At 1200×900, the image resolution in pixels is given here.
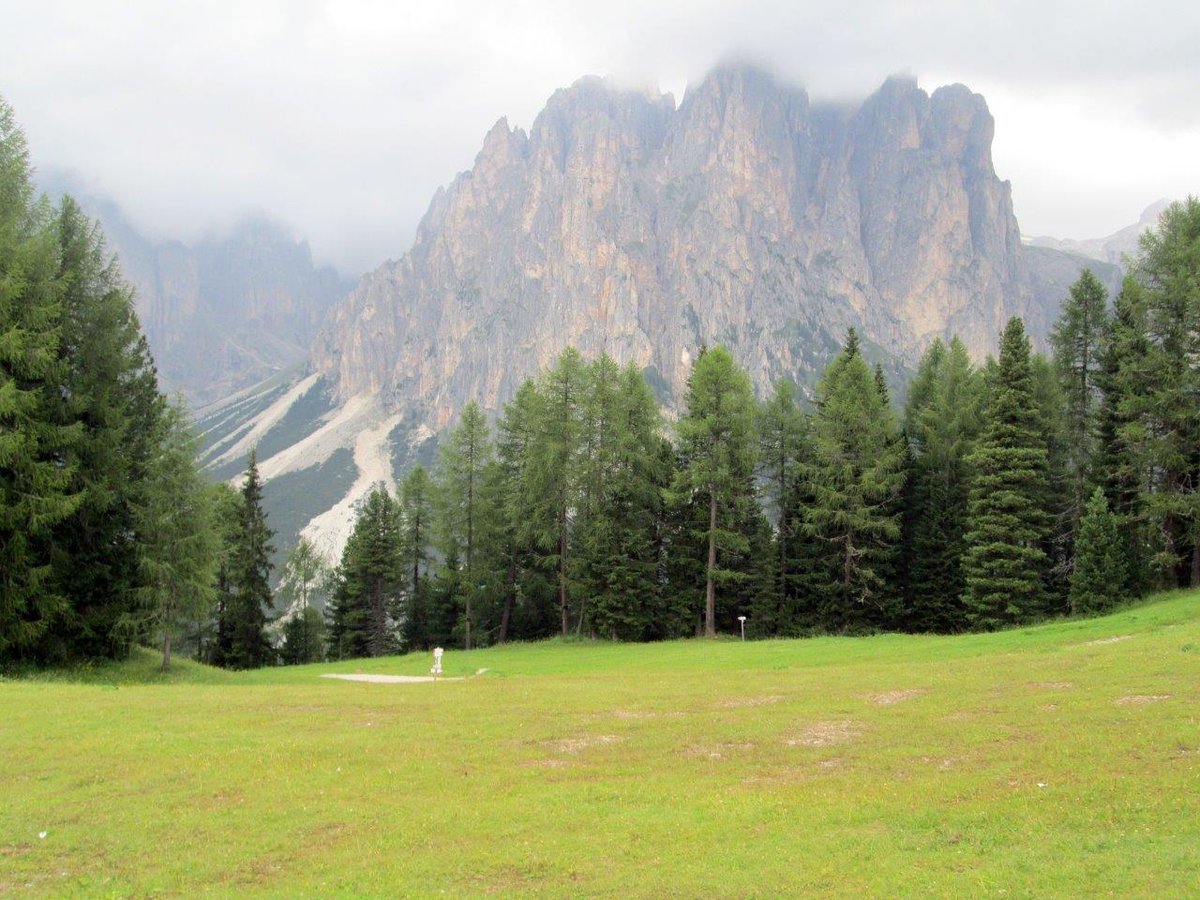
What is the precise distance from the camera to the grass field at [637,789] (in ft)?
28.9

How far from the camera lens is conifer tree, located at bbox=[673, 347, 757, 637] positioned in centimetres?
4359

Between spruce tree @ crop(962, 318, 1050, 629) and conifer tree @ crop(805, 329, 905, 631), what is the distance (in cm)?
494

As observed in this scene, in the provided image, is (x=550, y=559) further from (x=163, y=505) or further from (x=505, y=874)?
(x=505, y=874)

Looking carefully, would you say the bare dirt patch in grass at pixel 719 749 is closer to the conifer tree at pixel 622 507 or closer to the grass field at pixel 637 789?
the grass field at pixel 637 789

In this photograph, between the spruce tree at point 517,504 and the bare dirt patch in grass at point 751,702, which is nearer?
the bare dirt patch in grass at point 751,702

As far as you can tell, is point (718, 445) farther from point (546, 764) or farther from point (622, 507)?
point (546, 764)

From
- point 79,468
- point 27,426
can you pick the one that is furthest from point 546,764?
point 79,468

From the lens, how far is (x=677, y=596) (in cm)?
4778

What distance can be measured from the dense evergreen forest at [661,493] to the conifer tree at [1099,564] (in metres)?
0.11

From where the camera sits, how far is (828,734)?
47.8ft

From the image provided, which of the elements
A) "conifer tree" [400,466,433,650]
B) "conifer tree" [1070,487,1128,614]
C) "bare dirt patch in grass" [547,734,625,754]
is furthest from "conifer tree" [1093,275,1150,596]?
"conifer tree" [400,466,433,650]

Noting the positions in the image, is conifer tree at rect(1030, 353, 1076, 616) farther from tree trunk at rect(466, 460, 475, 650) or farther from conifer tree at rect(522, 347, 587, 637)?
tree trunk at rect(466, 460, 475, 650)

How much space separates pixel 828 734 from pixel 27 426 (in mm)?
28384

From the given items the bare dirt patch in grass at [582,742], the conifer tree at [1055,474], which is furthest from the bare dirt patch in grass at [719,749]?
the conifer tree at [1055,474]
